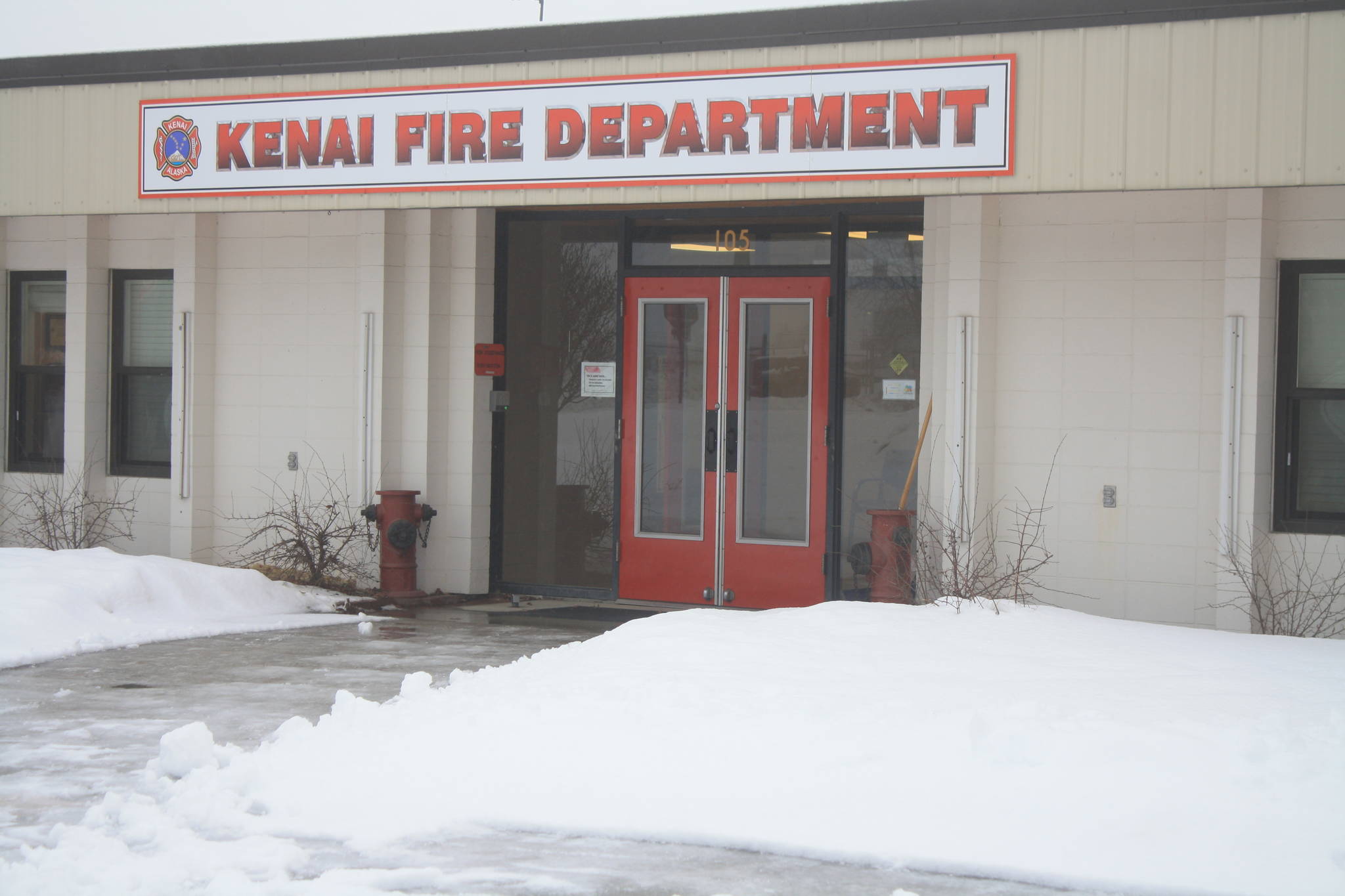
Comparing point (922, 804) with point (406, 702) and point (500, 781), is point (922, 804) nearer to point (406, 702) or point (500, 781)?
point (500, 781)

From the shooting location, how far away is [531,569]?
1210cm

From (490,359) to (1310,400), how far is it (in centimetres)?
642

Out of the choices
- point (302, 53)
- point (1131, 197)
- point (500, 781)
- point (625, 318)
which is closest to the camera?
point (500, 781)

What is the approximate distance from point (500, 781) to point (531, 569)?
20.9ft

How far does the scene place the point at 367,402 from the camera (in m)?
11.7

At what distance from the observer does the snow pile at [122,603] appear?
9047mm

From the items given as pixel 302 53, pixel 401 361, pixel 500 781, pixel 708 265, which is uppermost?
pixel 302 53

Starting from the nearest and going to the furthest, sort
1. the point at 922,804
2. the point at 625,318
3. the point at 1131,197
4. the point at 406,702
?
the point at 922,804, the point at 406,702, the point at 1131,197, the point at 625,318

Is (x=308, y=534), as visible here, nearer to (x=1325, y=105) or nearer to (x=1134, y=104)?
(x=1134, y=104)

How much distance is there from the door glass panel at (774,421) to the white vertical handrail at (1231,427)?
3165mm

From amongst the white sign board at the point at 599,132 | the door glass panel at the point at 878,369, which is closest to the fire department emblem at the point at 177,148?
the white sign board at the point at 599,132

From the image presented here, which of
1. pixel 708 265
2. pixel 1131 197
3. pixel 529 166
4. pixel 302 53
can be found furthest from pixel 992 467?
pixel 302 53

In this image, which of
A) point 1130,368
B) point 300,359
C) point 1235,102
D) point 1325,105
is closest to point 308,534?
point 300,359

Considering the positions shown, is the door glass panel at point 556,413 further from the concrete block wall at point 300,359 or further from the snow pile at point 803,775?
the snow pile at point 803,775
